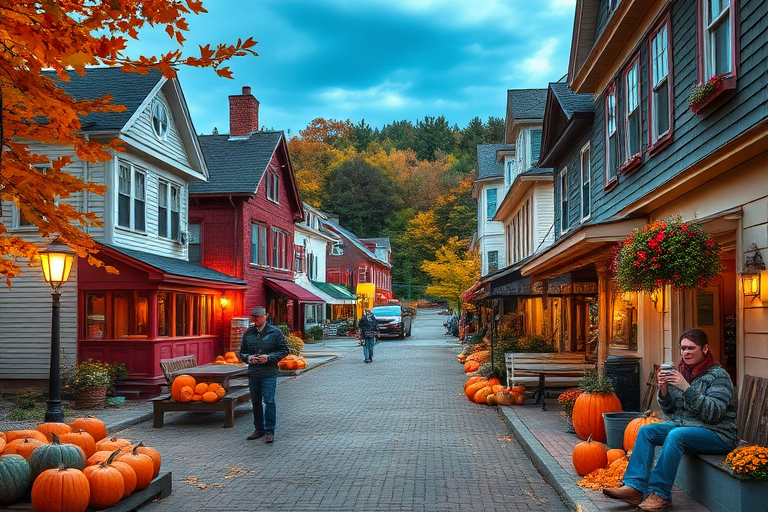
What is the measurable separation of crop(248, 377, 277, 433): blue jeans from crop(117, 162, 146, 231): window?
9.36m

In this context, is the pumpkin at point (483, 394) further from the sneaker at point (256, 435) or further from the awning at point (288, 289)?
the awning at point (288, 289)

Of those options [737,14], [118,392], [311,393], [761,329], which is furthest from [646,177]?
[118,392]

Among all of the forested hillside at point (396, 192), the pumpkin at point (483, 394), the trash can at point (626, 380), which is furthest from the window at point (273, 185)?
the forested hillside at point (396, 192)

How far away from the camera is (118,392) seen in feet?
57.0

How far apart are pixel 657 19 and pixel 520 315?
64.5ft

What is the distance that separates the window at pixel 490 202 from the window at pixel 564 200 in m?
21.0

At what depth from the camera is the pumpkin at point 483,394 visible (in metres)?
15.6

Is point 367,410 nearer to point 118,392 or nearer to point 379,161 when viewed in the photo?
point 118,392

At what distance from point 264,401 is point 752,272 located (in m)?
6.97

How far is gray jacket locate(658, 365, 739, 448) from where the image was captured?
640 centimetres

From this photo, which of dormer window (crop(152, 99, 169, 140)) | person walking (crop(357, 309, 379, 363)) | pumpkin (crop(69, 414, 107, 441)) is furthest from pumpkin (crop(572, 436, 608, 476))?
person walking (crop(357, 309, 379, 363))

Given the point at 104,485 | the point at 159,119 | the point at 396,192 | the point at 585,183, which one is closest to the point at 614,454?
the point at 104,485

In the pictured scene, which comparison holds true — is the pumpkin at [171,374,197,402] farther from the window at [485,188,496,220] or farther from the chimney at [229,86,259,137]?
the window at [485,188,496,220]

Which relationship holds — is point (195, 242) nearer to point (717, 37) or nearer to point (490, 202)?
point (490, 202)
